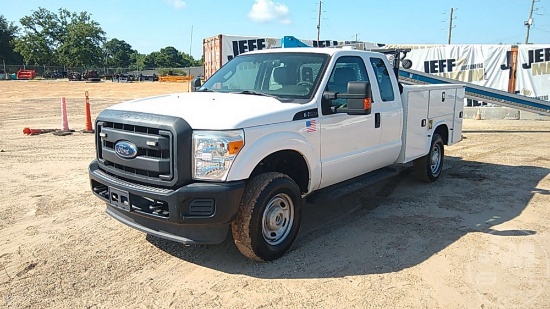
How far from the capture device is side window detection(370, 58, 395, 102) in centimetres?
564

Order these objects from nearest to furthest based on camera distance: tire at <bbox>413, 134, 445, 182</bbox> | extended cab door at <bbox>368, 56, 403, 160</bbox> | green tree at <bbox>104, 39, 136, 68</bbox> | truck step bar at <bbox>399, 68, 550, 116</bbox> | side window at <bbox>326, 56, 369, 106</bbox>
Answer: side window at <bbox>326, 56, 369, 106</bbox>, extended cab door at <bbox>368, 56, 403, 160</bbox>, tire at <bbox>413, 134, 445, 182</bbox>, truck step bar at <bbox>399, 68, 550, 116</bbox>, green tree at <bbox>104, 39, 136, 68</bbox>

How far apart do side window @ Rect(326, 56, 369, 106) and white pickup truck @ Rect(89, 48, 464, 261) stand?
13mm

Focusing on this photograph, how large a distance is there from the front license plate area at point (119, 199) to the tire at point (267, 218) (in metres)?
0.98

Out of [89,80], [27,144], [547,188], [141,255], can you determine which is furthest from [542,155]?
[89,80]

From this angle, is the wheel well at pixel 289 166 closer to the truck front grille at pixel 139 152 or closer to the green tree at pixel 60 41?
the truck front grille at pixel 139 152

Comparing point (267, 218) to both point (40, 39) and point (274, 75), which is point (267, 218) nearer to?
point (274, 75)

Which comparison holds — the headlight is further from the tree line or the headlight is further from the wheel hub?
the tree line

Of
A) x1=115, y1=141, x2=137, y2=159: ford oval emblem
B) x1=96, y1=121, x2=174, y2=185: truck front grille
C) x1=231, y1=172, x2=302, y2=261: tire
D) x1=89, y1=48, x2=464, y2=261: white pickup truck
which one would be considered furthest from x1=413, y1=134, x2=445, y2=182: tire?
x1=115, y1=141, x2=137, y2=159: ford oval emblem

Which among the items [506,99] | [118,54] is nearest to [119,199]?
[506,99]

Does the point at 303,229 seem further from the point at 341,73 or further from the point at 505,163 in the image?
the point at 505,163

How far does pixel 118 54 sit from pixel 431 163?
122669mm

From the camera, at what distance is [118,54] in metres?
118

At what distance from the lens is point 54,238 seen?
4613 millimetres

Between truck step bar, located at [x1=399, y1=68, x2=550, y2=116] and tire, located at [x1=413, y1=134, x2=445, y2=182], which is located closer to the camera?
tire, located at [x1=413, y1=134, x2=445, y2=182]
